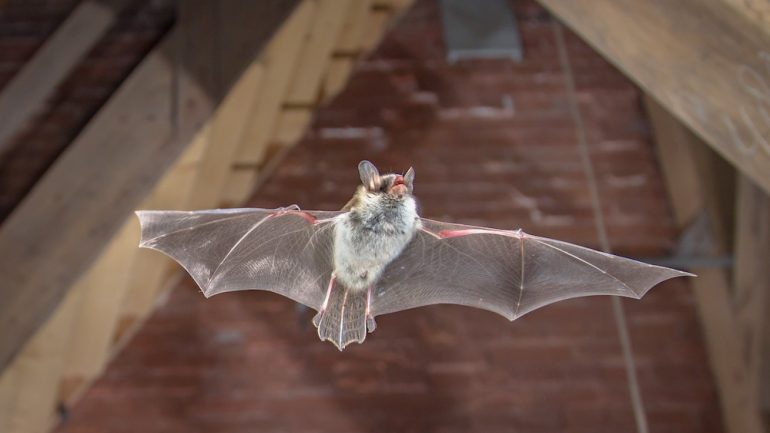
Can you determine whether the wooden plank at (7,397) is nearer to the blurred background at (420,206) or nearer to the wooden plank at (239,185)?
the blurred background at (420,206)

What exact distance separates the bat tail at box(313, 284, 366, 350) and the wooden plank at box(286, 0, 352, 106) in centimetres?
169

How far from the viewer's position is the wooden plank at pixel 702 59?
49.1 inches

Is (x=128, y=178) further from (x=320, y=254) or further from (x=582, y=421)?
(x=582, y=421)

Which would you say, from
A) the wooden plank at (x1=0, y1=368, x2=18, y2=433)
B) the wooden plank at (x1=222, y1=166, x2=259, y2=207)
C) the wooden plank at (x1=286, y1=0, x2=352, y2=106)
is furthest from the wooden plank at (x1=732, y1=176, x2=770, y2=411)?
the wooden plank at (x1=0, y1=368, x2=18, y2=433)

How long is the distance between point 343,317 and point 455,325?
6.59ft

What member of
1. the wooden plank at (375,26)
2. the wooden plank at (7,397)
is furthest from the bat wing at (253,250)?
the wooden plank at (375,26)

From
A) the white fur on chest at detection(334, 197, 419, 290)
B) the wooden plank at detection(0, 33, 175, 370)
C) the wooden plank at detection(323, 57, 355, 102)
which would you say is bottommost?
the wooden plank at detection(323, 57, 355, 102)

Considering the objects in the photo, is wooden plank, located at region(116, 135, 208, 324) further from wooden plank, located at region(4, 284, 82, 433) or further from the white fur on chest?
the white fur on chest

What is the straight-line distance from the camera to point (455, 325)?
335 centimetres

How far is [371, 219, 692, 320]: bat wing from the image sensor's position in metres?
1.45

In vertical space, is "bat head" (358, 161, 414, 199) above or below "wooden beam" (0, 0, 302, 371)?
above

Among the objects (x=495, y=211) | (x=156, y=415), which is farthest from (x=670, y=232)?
(x=156, y=415)

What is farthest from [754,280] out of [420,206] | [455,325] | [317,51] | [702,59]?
[702,59]

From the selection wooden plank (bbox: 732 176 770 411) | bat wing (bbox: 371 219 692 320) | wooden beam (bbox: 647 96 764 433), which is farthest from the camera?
wooden beam (bbox: 647 96 764 433)
